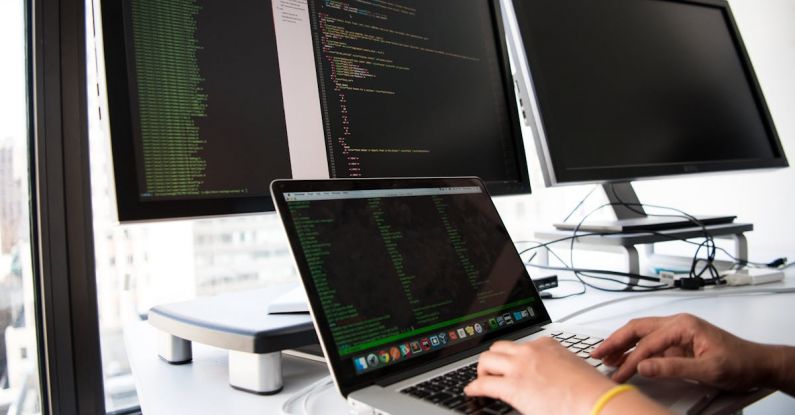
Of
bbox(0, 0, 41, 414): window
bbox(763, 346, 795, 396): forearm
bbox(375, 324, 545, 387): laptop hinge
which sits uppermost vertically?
bbox(0, 0, 41, 414): window

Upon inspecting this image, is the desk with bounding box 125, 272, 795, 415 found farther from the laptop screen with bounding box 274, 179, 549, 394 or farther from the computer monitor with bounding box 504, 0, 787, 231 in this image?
the computer monitor with bounding box 504, 0, 787, 231

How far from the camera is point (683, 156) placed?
3.86ft

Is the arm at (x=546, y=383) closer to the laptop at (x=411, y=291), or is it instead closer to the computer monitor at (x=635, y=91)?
the laptop at (x=411, y=291)

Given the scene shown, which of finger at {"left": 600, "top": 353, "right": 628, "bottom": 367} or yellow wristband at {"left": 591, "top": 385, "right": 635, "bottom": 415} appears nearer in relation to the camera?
yellow wristband at {"left": 591, "top": 385, "right": 635, "bottom": 415}

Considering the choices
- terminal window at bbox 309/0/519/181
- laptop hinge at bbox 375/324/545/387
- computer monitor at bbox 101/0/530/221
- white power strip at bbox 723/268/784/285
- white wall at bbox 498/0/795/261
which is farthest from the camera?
white wall at bbox 498/0/795/261

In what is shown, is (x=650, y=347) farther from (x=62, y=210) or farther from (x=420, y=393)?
(x=62, y=210)

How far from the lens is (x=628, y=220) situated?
45.2 inches

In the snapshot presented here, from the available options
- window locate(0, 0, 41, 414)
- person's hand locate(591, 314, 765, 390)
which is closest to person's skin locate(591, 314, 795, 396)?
person's hand locate(591, 314, 765, 390)

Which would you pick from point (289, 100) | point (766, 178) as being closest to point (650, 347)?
point (289, 100)

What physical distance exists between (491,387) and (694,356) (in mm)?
247

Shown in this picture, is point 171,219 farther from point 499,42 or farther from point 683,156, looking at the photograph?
point 683,156

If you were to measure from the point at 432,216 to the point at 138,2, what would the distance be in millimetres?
442

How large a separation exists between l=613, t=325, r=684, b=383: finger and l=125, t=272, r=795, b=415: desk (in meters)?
0.17

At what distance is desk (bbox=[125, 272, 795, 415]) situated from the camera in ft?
1.75
